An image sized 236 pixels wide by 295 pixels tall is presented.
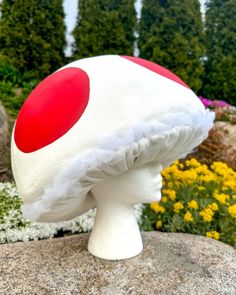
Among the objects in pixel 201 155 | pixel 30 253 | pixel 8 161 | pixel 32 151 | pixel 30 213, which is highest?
pixel 32 151

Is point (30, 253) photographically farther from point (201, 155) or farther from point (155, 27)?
point (155, 27)

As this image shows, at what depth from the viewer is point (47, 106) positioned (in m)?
1.87

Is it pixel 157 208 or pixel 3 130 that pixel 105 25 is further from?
pixel 157 208

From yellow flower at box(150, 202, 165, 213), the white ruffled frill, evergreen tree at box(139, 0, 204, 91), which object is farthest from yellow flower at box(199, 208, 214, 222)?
evergreen tree at box(139, 0, 204, 91)

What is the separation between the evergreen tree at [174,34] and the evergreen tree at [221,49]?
559mm

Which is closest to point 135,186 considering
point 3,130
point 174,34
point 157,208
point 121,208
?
point 121,208

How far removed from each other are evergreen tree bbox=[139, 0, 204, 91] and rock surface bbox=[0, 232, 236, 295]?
14.9 ft

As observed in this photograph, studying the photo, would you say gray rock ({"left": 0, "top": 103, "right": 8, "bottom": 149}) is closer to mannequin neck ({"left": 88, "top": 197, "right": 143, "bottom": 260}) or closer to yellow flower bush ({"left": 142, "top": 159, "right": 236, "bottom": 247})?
yellow flower bush ({"left": 142, "top": 159, "right": 236, "bottom": 247})

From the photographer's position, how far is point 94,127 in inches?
70.2

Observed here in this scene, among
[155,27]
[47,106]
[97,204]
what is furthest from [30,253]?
[155,27]

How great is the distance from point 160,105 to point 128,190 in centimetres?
52

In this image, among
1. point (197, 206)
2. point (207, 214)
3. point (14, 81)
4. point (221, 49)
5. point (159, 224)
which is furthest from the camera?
point (221, 49)

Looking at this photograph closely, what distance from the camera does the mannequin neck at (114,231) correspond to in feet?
7.29

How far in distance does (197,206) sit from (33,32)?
465cm
